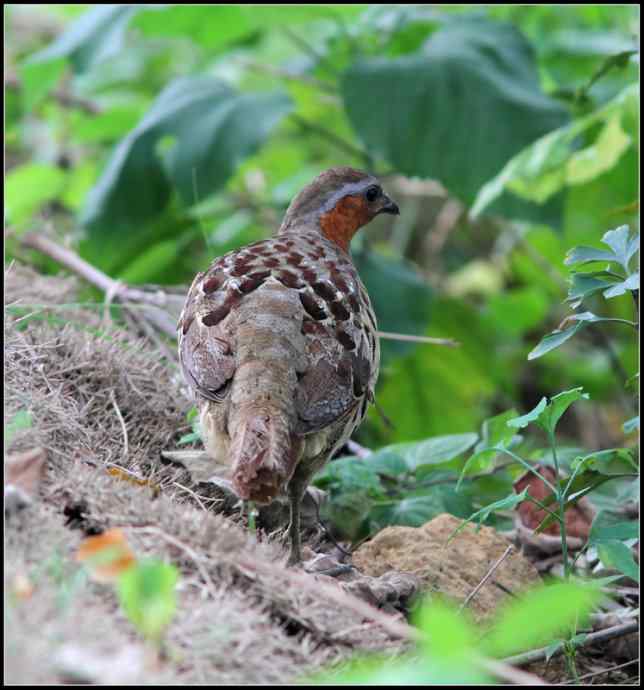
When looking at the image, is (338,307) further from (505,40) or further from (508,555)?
(505,40)

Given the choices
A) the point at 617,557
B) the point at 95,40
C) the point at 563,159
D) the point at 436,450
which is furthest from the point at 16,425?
the point at 95,40

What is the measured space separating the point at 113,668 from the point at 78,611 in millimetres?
230

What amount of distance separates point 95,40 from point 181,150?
88 centimetres

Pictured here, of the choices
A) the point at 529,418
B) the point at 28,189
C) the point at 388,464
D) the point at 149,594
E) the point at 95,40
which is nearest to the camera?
the point at 149,594

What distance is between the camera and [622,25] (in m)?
8.12

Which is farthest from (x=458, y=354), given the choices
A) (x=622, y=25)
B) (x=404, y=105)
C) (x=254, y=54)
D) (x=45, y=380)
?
(x=45, y=380)

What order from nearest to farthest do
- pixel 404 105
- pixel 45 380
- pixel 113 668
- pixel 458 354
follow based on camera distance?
1. pixel 113 668
2. pixel 45 380
3. pixel 404 105
4. pixel 458 354

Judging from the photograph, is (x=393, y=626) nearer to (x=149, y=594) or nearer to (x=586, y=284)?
(x=149, y=594)

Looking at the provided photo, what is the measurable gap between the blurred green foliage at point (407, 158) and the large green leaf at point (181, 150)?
0.01m

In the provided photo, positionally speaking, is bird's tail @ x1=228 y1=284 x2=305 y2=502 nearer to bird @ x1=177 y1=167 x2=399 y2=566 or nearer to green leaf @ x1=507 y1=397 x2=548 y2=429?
bird @ x1=177 y1=167 x2=399 y2=566

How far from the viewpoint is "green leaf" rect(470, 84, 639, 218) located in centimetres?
495

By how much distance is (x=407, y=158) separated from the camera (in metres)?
6.02

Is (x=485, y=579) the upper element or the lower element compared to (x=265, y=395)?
lower

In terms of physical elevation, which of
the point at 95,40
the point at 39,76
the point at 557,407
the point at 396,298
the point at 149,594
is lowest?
the point at 396,298
